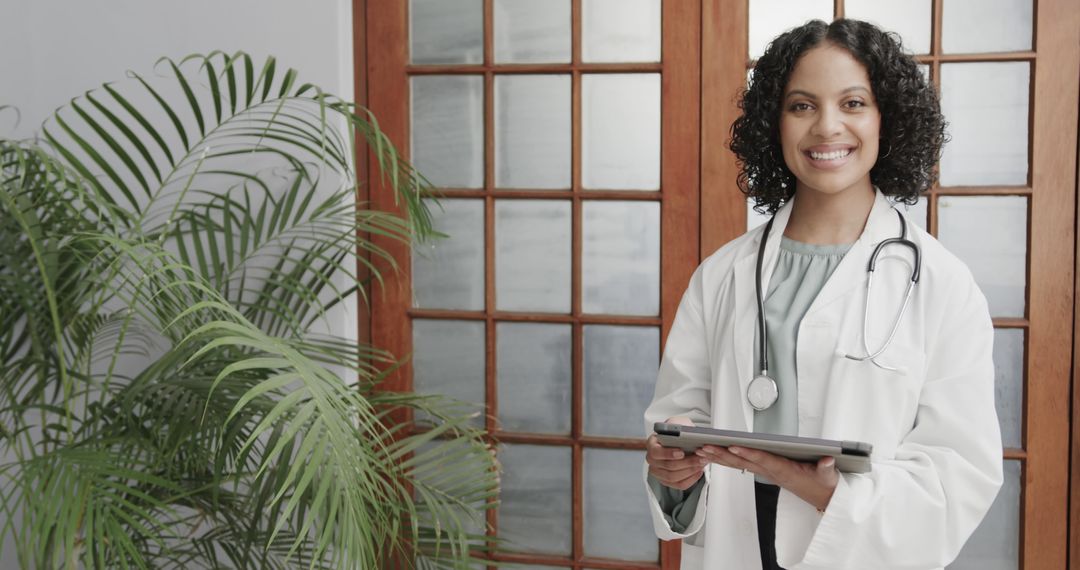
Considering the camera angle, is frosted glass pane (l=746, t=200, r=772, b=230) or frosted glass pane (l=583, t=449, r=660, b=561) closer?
frosted glass pane (l=746, t=200, r=772, b=230)

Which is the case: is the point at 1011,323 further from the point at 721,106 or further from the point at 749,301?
the point at 749,301

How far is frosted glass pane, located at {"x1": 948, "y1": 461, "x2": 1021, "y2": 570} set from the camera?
230 centimetres

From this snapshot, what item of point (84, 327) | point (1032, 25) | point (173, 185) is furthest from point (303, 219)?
point (1032, 25)

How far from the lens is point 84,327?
2127mm

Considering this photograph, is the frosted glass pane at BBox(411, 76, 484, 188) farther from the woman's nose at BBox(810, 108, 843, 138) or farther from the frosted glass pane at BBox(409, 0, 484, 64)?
the woman's nose at BBox(810, 108, 843, 138)

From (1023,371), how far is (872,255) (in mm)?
1122

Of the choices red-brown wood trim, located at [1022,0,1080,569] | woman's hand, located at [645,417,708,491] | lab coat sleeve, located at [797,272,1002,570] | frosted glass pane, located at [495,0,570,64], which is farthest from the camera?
frosted glass pane, located at [495,0,570,64]

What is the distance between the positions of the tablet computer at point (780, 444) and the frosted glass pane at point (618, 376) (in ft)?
3.65

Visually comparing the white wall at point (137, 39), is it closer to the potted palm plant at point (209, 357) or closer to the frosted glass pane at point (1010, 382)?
the potted palm plant at point (209, 357)

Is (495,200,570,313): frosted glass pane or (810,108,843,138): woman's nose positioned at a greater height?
(810,108,843,138): woman's nose

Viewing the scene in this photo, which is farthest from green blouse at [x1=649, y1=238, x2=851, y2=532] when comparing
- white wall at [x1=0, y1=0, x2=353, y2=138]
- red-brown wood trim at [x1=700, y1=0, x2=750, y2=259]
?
white wall at [x1=0, y1=0, x2=353, y2=138]

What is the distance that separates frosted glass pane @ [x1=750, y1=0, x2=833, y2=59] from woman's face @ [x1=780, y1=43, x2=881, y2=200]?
37.1 inches

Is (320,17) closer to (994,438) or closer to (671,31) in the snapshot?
(671,31)

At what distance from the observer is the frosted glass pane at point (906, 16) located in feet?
7.41
